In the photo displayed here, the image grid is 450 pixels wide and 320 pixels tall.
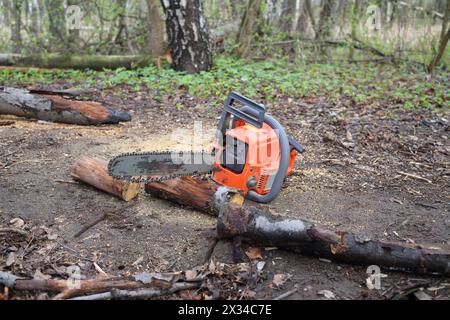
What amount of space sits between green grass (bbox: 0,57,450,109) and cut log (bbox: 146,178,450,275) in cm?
382

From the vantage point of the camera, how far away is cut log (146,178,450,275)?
2486mm

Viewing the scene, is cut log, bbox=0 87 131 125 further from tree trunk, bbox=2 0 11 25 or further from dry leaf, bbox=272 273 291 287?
tree trunk, bbox=2 0 11 25

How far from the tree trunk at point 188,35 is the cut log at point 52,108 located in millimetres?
2571

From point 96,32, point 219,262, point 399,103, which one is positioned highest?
point 96,32

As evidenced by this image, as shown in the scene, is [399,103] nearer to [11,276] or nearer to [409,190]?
[409,190]

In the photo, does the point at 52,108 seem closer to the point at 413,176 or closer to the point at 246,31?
the point at 413,176

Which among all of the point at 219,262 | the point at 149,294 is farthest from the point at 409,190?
the point at 149,294

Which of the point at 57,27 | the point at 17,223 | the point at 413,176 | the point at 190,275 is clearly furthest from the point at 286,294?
the point at 57,27

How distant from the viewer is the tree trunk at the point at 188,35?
23.3 ft

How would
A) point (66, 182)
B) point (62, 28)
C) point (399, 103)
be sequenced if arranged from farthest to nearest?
point (62, 28)
point (399, 103)
point (66, 182)

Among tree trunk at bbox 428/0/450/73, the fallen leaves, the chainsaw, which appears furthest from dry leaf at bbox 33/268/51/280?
tree trunk at bbox 428/0/450/73

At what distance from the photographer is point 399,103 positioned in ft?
20.7

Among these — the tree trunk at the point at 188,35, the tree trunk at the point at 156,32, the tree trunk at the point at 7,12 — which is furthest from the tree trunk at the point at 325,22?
the tree trunk at the point at 7,12

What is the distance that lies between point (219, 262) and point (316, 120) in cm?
329
